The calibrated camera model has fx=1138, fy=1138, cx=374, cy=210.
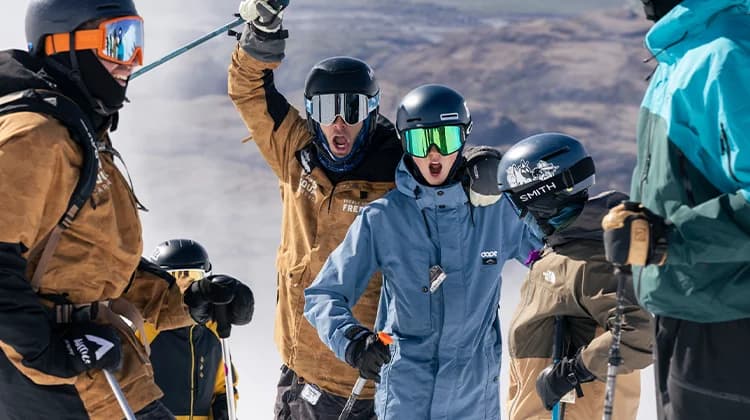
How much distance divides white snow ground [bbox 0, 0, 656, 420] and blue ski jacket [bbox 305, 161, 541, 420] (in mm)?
4054

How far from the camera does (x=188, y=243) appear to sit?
230 inches

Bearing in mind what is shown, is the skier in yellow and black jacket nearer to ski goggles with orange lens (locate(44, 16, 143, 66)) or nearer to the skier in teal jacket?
ski goggles with orange lens (locate(44, 16, 143, 66))

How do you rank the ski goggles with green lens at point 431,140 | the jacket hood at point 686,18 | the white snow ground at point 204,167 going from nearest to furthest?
the jacket hood at point 686,18 < the ski goggles with green lens at point 431,140 < the white snow ground at point 204,167

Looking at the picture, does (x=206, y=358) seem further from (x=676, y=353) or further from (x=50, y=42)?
(x=676, y=353)

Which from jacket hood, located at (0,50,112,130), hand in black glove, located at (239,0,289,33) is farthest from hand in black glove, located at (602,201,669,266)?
hand in black glove, located at (239,0,289,33)

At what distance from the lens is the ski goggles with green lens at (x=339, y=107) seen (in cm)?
453

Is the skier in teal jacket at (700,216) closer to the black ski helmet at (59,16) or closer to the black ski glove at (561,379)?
the black ski glove at (561,379)

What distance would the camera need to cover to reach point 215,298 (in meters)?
3.73

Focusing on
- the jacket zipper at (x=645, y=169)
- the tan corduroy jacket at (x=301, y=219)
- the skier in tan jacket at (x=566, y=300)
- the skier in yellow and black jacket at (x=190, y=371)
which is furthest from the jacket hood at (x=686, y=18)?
the skier in yellow and black jacket at (x=190, y=371)

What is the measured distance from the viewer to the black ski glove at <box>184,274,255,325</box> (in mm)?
Answer: 3727

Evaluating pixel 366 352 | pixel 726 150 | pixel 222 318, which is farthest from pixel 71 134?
pixel 726 150

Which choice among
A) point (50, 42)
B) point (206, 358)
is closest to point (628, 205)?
point (50, 42)

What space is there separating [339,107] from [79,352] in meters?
1.83

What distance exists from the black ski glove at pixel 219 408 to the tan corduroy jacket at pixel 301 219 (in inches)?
33.6
